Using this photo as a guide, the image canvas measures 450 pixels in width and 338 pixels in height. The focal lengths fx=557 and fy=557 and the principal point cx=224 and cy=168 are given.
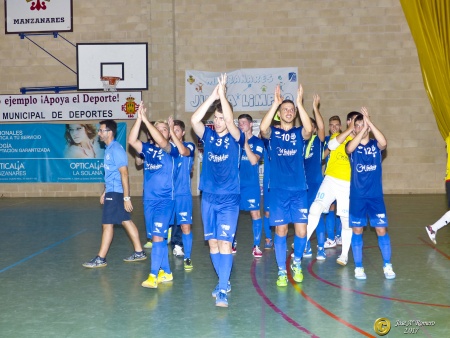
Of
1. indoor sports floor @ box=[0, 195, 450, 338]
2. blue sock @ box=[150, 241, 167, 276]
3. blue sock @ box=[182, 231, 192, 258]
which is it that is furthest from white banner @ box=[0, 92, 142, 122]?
blue sock @ box=[150, 241, 167, 276]

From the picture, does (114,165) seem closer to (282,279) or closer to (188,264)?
(188,264)

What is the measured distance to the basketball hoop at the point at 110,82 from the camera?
1650 centimetres

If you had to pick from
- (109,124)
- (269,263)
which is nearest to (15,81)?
(109,124)

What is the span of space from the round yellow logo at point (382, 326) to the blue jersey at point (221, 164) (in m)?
1.83

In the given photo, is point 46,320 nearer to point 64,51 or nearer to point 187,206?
point 187,206

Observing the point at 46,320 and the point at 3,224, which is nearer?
the point at 46,320

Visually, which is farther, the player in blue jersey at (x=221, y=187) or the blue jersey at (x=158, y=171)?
the blue jersey at (x=158, y=171)

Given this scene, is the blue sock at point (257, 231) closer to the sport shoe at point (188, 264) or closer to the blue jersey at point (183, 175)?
the sport shoe at point (188, 264)

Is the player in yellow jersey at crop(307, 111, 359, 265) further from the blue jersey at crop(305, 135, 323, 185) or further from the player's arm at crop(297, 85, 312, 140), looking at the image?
the player's arm at crop(297, 85, 312, 140)

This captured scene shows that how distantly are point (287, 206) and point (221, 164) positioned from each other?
1.08 metres

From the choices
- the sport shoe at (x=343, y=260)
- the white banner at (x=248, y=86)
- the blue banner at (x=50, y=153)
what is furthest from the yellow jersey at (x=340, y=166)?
the blue banner at (x=50, y=153)

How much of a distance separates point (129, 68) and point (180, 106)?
189 centimetres

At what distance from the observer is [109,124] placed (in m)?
7.22

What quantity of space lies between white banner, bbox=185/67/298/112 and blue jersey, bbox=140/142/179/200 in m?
10.1
